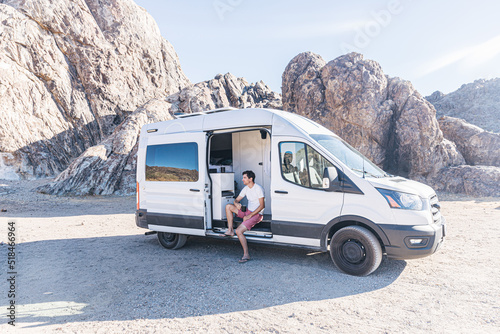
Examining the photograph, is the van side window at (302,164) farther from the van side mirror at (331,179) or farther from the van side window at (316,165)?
the van side mirror at (331,179)

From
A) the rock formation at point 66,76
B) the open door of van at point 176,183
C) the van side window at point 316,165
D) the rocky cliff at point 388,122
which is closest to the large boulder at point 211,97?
the rocky cliff at point 388,122

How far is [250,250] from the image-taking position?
258 inches

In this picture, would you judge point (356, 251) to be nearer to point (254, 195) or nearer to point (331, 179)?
point (331, 179)

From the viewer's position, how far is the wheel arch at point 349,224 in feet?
15.3

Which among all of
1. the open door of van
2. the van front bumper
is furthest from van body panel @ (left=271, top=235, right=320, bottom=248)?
the open door of van

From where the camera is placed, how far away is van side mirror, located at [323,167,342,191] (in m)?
4.81

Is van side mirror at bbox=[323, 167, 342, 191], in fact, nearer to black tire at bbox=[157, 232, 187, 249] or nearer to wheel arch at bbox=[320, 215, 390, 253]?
wheel arch at bbox=[320, 215, 390, 253]

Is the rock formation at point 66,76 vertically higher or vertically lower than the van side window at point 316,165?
higher

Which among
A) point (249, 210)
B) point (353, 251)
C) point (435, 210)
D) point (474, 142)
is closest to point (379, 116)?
point (474, 142)

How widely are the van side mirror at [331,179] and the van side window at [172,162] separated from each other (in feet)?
8.92

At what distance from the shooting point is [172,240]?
6848 millimetres

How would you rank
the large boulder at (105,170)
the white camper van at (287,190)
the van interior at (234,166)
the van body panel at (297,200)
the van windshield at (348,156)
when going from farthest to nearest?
the large boulder at (105,170)
the van interior at (234,166)
the van windshield at (348,156)
the van body panel at (297,200)
the white camper van at (287,190)

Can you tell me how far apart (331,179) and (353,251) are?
1208mm

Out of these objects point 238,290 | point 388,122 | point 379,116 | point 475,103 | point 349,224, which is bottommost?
point 238,290
